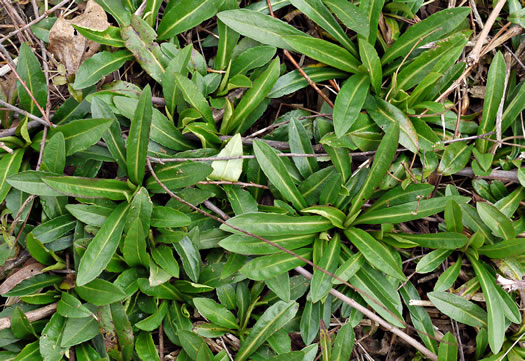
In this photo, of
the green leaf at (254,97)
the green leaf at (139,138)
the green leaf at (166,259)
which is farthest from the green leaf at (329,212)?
the green leaf at (139,138)

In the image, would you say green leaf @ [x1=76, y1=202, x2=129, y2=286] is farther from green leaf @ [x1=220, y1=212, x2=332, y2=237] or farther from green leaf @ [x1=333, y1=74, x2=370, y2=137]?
green leaf @ [x1=333, y1=74, x2=370, y2=137]

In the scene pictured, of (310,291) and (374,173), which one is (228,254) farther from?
(374,173)

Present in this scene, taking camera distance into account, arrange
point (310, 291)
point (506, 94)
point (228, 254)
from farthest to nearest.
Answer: point (506, 94) → point (228, 254) → point (310, 291)

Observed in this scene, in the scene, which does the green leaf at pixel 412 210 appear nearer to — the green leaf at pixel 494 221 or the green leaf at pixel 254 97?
the green leaf at pixel 494 221

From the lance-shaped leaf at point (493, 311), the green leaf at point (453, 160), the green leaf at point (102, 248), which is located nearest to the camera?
the green leaf at point (102, 248)

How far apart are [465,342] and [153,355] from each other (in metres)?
1.43

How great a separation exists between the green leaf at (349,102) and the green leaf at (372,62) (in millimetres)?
39

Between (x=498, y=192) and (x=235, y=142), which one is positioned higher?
(x=235, y=142)

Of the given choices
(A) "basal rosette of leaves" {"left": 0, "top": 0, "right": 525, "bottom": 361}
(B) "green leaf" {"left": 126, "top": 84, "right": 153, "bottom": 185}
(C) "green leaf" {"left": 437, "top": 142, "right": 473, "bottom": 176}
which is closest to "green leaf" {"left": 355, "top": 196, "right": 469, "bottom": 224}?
(A) "basal rosette of leaves" {"left": 0, "top": 0, "right": 525, "bottom": 361}

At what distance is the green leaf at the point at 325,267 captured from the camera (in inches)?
72.5

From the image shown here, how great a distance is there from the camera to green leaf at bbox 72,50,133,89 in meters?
1.97

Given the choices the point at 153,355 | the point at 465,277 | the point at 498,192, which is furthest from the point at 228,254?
the point at 498,192

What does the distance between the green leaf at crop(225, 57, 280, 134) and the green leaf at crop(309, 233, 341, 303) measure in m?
0.66

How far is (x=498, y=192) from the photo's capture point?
6.76 feet
